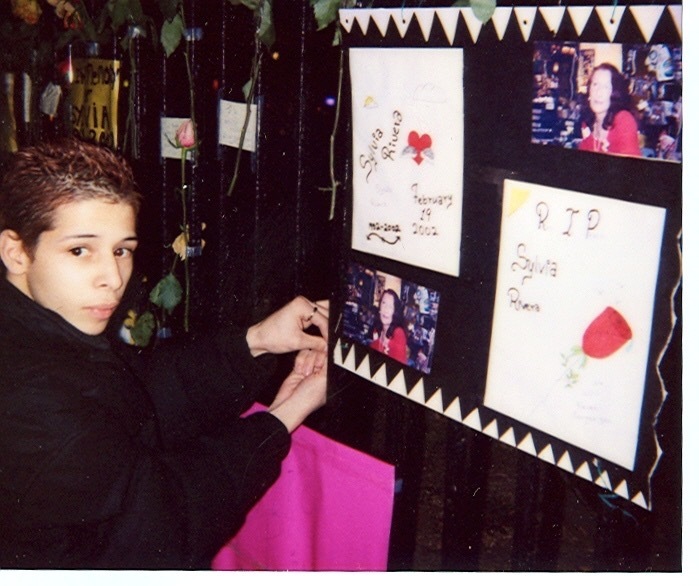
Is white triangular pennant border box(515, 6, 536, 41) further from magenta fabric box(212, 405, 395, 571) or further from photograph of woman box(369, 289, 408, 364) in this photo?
magenta fabric box(212, 405, 395, 571)

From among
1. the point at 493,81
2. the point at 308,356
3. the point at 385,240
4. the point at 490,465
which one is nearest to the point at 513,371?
the point at 490,465

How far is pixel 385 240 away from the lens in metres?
1.28

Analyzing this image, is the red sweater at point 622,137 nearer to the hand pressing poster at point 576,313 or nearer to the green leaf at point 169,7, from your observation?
the hand pressing poster at point 576,313

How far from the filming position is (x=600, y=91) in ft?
3.08

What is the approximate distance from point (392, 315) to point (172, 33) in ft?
3.28

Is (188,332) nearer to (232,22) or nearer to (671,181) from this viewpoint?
(232,22)

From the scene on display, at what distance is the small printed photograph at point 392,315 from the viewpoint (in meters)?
1.25

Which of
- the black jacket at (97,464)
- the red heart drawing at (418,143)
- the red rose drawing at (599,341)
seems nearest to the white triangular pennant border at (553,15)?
the red heart drawing at (418,143)

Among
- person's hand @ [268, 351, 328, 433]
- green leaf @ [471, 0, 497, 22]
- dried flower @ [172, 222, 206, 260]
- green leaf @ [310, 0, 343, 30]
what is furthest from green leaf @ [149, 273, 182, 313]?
green leaf @ [471, 0, 497, 22]

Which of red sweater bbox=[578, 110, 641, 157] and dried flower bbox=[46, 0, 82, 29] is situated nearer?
red sweater bbox=[578, 110, 641, 157]

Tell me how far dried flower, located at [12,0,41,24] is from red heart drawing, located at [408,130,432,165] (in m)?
1.64

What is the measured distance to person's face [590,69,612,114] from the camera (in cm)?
93

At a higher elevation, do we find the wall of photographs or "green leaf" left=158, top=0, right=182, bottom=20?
"green leaf" left=158, top=0, right=182, bottom=20

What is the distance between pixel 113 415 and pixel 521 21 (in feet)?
3.50
